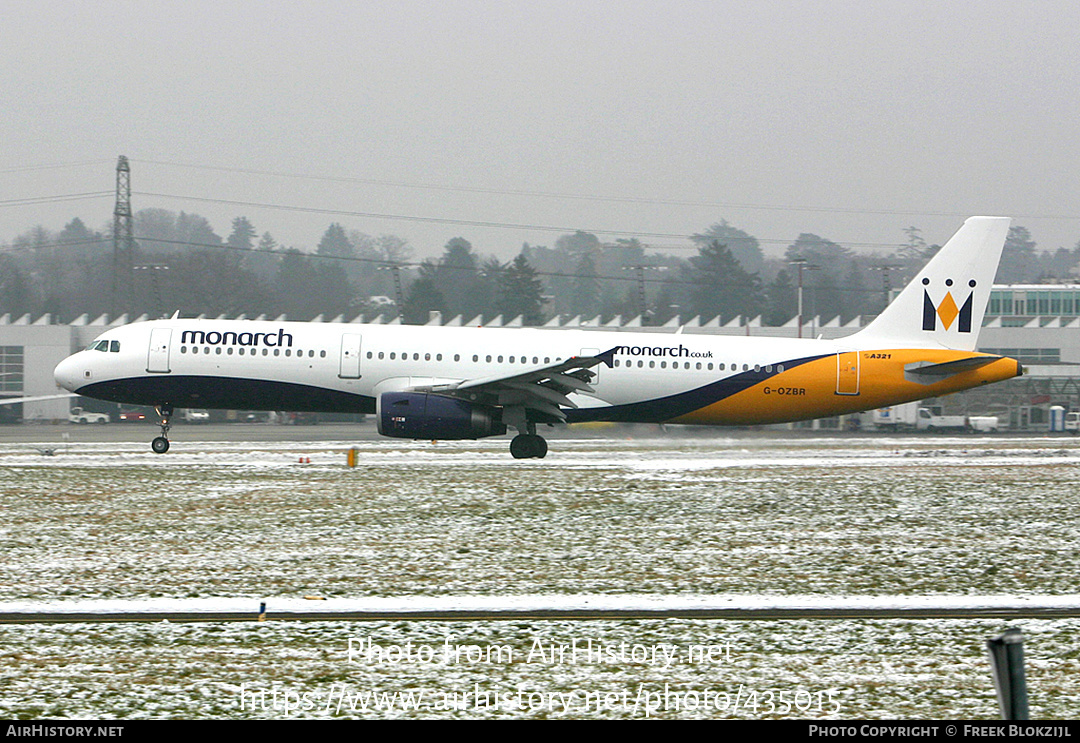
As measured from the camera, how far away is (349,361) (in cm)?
2956

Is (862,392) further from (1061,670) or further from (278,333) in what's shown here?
(1061,670)

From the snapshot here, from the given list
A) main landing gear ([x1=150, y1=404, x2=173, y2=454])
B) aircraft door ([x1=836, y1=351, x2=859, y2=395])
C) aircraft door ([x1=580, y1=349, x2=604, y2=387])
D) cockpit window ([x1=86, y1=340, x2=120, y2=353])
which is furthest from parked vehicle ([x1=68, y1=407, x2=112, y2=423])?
aircraft door ([x1=836, y1=351, x2=859, y2=395])

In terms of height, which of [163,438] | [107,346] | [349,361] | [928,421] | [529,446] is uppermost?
[107,346]

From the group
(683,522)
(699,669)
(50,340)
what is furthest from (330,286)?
(699,669)

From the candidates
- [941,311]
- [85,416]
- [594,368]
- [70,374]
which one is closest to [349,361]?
[594,368]

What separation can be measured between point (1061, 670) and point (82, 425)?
6313cm

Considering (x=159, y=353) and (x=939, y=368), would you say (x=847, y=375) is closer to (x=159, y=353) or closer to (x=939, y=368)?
(x=939, y=368)

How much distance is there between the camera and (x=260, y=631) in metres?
9.47

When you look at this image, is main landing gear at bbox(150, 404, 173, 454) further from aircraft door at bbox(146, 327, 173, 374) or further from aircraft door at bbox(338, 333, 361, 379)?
aircraft door at bbox(338, 333, 361, 379)

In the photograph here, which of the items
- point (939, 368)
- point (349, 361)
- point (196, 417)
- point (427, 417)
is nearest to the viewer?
point (427, 417)

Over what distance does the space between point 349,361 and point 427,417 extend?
3055 millimetres

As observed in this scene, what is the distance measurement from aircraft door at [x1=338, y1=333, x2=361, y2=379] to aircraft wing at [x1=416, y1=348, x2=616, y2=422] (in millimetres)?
1899

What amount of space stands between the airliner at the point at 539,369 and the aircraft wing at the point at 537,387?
1.9 inches
